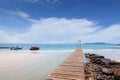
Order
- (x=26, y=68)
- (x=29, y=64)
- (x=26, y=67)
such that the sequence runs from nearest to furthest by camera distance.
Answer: (x=26, y=68) < (x=26, y=67) < (x=29, y=64)


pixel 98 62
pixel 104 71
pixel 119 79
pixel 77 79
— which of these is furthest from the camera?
pixel 98 62

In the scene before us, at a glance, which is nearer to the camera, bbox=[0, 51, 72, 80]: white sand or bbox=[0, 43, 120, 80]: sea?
bbox=[0, 51, 72, 80]: white sand

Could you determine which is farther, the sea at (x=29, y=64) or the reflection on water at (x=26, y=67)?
the sea at (x=29, y=64)

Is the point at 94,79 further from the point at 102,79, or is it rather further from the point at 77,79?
the point at 77,79

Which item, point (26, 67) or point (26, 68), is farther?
point (26, 67)

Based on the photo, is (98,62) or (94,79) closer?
(94,79)

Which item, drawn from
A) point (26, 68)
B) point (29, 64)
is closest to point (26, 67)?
point (26, 68)

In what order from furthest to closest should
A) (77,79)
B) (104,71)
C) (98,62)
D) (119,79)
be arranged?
(98,62) < (104,71) < (119,79) < (77,79)

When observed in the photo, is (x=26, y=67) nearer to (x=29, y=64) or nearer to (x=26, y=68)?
(x=26, y=68)

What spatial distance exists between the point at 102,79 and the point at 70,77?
8.90 ft

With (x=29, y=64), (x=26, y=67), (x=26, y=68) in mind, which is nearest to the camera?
(x=26, y=68)

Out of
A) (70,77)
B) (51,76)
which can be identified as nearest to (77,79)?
(70,77)

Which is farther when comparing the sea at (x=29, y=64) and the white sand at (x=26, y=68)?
the sea at (x=29, y=64)

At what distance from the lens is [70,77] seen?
7227mm
